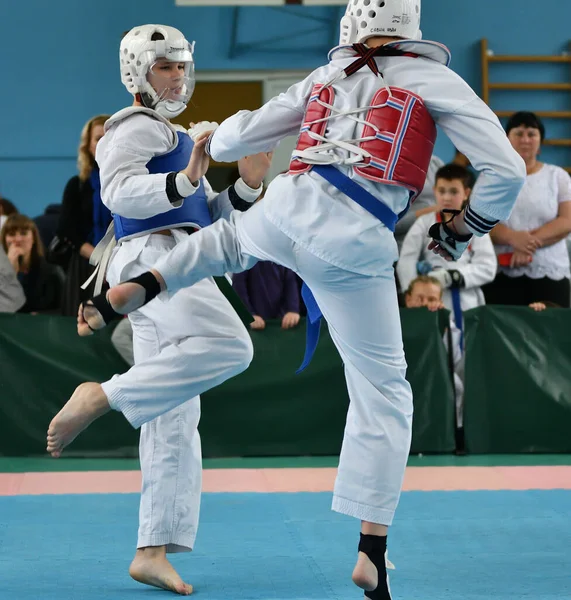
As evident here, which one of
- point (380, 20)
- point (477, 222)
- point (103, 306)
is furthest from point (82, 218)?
point (477, 222)

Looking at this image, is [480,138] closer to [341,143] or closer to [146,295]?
[341,143]

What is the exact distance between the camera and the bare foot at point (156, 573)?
3.50m

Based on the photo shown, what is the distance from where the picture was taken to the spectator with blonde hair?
22.1 ft

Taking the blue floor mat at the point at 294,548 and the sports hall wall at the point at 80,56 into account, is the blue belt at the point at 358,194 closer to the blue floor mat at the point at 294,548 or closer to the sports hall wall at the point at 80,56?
the blue floor mat at the point at 294,548

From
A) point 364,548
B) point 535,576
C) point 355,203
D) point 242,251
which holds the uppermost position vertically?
point 355,203

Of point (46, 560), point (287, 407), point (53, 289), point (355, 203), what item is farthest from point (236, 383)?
point (355, 203)

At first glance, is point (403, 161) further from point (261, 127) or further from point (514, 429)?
point (514, 429)

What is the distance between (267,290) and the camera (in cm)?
667

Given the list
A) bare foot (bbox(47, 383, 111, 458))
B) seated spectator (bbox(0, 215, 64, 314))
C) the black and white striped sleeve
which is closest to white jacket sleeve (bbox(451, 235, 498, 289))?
seated spectator (bbox(0, 215, 64, 314))

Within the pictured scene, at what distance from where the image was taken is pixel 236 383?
630 cm

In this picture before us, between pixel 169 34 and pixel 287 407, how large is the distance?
3170 millimetres

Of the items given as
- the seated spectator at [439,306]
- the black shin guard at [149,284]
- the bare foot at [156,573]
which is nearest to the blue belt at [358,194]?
the black shin guard at [149,284]

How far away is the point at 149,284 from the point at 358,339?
0.69 metres

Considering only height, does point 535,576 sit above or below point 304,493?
above
